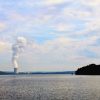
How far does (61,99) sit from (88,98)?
240 inches

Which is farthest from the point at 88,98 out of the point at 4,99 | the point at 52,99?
the point at 4,99

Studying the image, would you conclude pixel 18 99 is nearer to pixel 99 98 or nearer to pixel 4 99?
pixel 4 99

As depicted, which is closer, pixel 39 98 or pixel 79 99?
pixel 79 99

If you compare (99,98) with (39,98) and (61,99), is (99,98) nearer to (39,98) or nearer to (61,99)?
(61,99)

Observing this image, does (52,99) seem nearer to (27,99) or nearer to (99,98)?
(27,99)

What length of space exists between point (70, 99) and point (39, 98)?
8115 millimetres

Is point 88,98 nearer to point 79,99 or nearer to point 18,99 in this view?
point 79,99

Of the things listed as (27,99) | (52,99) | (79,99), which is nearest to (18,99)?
(27,99)

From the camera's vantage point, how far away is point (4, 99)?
257 feet

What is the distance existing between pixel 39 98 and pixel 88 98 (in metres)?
11.4

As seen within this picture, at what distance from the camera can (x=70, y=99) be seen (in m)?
75.1

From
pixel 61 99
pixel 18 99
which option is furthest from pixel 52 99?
pixel 18 99

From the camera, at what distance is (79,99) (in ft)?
244

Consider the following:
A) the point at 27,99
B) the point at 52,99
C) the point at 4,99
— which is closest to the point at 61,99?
the point at 52,99
